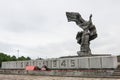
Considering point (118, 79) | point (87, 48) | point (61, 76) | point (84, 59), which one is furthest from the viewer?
point (87, 48)

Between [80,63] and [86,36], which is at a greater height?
[86,36]

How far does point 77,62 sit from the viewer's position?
1565cm

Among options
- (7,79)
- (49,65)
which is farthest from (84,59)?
(7,79)

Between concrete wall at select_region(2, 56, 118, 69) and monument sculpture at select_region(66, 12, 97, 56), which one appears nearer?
concrete wall at select_region(2, 56, 118, 69)

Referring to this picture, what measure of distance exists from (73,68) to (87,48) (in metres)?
2.74

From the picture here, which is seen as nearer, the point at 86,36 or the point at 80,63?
the point at 80,63

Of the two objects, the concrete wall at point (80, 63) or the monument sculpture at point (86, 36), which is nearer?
the concrete wall at point (80, 63)

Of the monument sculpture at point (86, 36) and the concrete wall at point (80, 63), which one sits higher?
the monument sculpture at point (86, 36)

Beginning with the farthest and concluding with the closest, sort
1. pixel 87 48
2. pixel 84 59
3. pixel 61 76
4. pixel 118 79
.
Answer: pixel 87 48, pixel 84 59, pixel 61 76, pixel 118 79

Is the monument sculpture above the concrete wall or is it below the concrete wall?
above

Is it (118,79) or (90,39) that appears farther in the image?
(90,39)

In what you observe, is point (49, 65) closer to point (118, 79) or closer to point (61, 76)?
point (61, 76)

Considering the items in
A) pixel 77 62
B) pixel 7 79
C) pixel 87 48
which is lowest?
pixel 7 79

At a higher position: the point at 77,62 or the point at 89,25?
the point at 89,25
